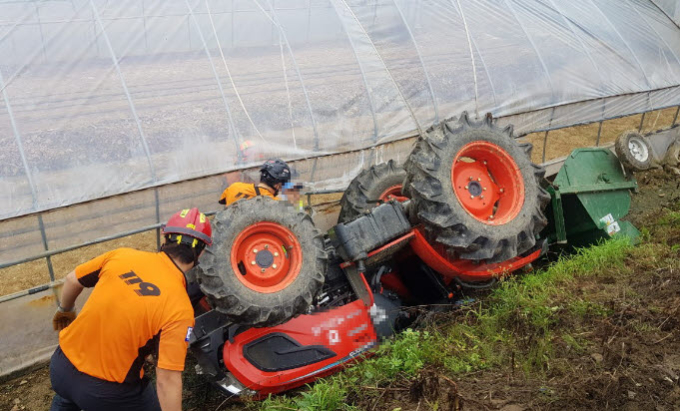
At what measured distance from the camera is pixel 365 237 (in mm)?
5750

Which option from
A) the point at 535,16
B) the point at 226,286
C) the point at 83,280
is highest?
the point at 535,16

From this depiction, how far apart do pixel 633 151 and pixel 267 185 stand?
4.87 meters

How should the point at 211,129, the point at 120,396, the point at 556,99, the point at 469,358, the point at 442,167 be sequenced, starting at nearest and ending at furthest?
the point at 120,396 < the point at 469,358 < the point at 442,167 < the point at 211,129 < the point at 556,99

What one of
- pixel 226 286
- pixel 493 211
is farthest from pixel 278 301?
pixel 493 211

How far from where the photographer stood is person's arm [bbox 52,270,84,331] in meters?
4.06

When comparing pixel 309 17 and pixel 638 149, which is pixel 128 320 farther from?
pixel 638 149

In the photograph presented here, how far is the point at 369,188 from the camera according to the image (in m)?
7.08

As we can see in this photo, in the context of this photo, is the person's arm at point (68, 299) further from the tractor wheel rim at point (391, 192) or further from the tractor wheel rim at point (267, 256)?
the tractor wheel rim at point (391, 192)

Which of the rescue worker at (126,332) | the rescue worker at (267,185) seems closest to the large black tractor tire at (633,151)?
the rescue worker at (267,185)

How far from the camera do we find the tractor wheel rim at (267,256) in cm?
523

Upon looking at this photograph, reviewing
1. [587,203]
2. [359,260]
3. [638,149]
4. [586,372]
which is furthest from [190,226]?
→ [638,149]

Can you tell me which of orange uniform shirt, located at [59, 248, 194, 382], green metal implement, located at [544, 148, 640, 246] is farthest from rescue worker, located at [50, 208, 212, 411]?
green metal implement, located at [544, 148, 640, 246]

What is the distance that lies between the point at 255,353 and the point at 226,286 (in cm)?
74

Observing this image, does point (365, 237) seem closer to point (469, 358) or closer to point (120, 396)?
point (469, 358)
